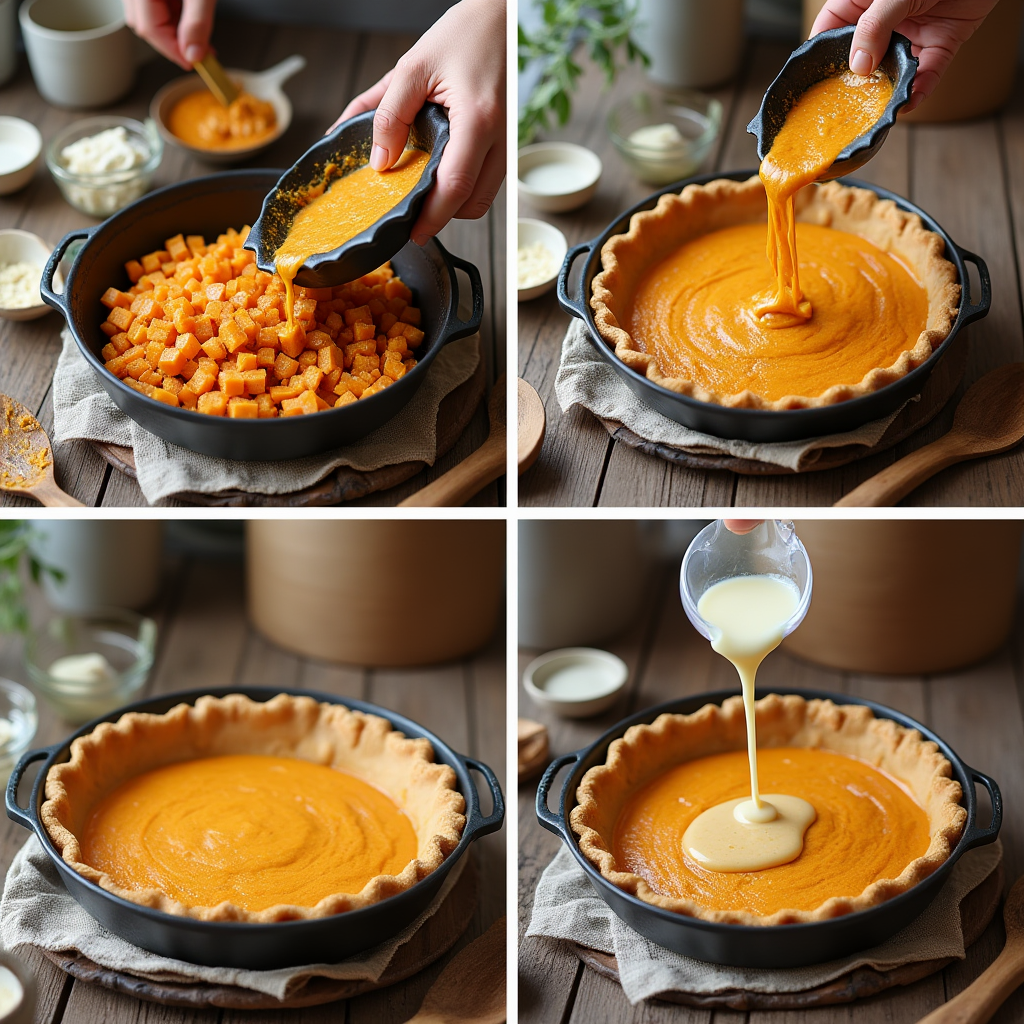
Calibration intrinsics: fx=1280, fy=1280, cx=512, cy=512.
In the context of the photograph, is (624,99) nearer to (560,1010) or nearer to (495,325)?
(495,325)

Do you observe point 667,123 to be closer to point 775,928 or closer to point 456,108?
point 456,108

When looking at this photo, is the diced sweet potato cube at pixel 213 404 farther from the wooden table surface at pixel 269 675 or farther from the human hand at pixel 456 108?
the wooden table surface at pixel 269 675

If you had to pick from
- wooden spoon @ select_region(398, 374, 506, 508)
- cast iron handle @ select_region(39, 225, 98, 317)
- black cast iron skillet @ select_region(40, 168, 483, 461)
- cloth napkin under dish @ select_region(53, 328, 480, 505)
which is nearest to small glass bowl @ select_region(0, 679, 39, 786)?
cloth napkin under dish @ select_region(53, 328, 480, 505)

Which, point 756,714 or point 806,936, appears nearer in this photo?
point 806,936

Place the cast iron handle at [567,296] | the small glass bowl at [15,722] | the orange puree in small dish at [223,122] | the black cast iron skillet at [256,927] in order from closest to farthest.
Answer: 1. the black cast iron skillet at [256,927]
2. the cast iron handle at [567,296]
3. the small glass bowl at [15,722]
4. the orange puree in small dish at [223,122]

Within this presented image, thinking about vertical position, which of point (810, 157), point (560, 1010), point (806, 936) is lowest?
point (560, 1010)

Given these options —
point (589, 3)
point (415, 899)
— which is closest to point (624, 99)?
point (589, 3)

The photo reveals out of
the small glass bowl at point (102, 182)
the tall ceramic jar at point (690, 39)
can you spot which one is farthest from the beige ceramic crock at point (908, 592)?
the small glass bowl at point (102, 182)

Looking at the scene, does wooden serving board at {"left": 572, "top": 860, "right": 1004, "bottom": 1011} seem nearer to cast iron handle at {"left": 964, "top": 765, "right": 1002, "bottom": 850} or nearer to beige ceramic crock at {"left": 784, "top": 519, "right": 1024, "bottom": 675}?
cast iron handle at {"left": 964, "top": 765, "right": 1002, "bottom": 850}

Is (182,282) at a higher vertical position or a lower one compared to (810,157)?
lower
